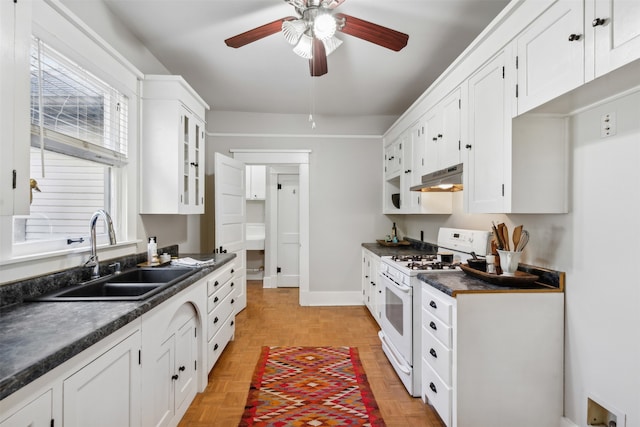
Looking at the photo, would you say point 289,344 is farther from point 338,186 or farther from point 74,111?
point 74,111

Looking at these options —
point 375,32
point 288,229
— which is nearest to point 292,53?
point 375,32

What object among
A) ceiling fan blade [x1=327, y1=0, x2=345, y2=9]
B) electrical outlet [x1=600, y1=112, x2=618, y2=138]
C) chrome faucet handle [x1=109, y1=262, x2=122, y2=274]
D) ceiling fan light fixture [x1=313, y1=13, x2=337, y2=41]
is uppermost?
ceiling fan blade [x1=327, y1=0, x2=345, y2=9]

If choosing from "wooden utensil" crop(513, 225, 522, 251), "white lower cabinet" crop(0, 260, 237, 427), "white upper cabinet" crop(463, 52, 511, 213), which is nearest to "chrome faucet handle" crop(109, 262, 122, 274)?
"white lower cabinet" crop(0, 260, 237, 427)

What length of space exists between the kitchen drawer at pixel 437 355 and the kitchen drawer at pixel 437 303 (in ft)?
0.52

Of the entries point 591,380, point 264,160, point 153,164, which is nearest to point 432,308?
point 591,380

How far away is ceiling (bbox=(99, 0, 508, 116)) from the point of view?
7.06 feet

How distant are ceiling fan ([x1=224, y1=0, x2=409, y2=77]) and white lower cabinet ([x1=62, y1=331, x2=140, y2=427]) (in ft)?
5.88

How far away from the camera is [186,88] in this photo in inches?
105

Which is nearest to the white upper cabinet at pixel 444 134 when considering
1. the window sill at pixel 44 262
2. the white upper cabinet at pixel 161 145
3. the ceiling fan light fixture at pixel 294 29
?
the ceiling fan light fixture at pixel 294 29

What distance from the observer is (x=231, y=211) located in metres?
3.76

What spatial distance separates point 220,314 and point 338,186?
2.42 m

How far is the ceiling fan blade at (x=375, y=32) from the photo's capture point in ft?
5.96

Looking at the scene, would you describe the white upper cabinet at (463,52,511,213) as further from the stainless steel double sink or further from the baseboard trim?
the stainless steel double sink

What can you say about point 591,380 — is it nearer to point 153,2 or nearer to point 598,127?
point 598,127
